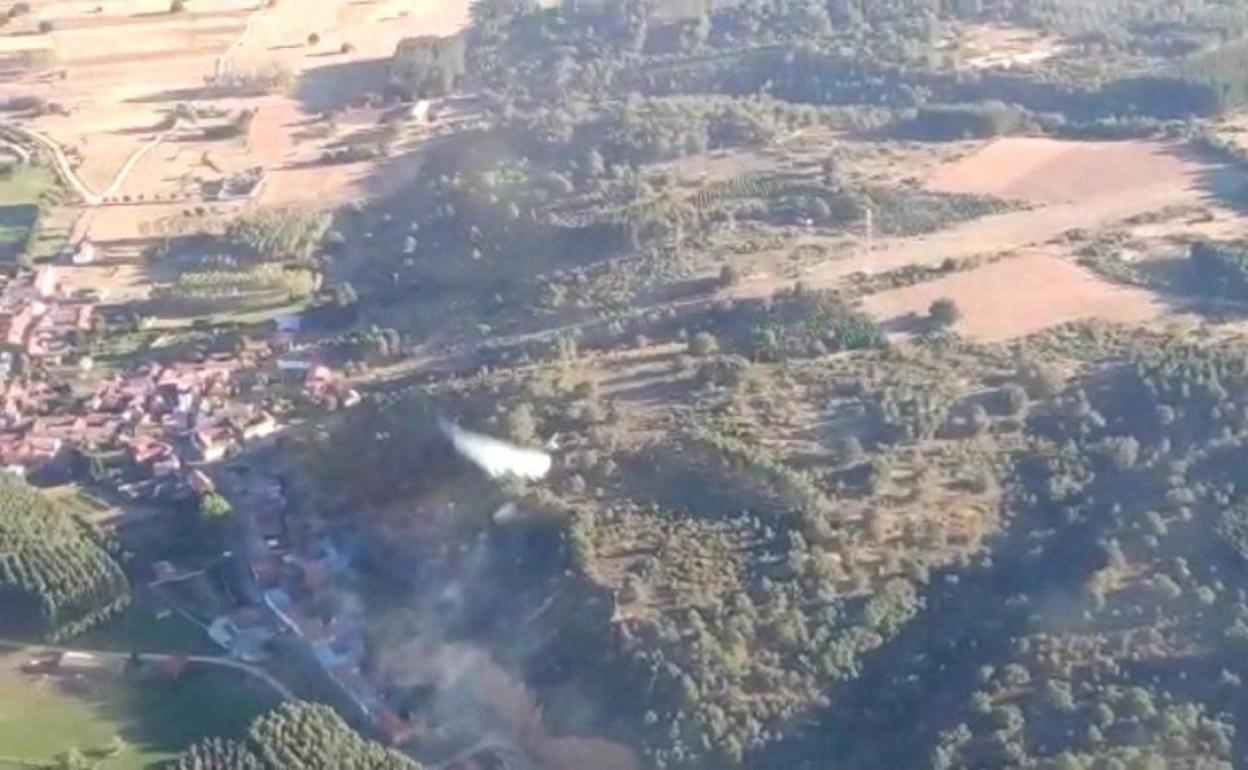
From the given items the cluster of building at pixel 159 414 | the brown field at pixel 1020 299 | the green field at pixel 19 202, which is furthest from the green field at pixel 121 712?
the green field at pixel 19 202

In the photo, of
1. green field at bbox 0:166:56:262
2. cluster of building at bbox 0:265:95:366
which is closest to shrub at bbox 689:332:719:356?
cluster of building at bbox 0:265:95:366

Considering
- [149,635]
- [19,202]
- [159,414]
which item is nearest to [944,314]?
[159,414]

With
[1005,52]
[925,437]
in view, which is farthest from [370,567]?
[1005,52]

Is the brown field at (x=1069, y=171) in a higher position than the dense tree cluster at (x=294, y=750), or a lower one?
higher

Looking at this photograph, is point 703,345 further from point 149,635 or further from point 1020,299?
point 149,635

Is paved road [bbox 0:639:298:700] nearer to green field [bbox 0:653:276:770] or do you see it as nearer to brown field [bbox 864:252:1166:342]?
green field [bbox 0:653:276:770]

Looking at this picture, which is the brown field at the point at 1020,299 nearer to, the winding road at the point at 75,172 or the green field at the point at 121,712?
the green field at the point at 121,712

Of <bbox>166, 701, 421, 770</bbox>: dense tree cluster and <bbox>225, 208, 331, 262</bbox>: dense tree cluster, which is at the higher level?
<bbox>225, 208, 331, 262</bbox>: dense tree cluster
